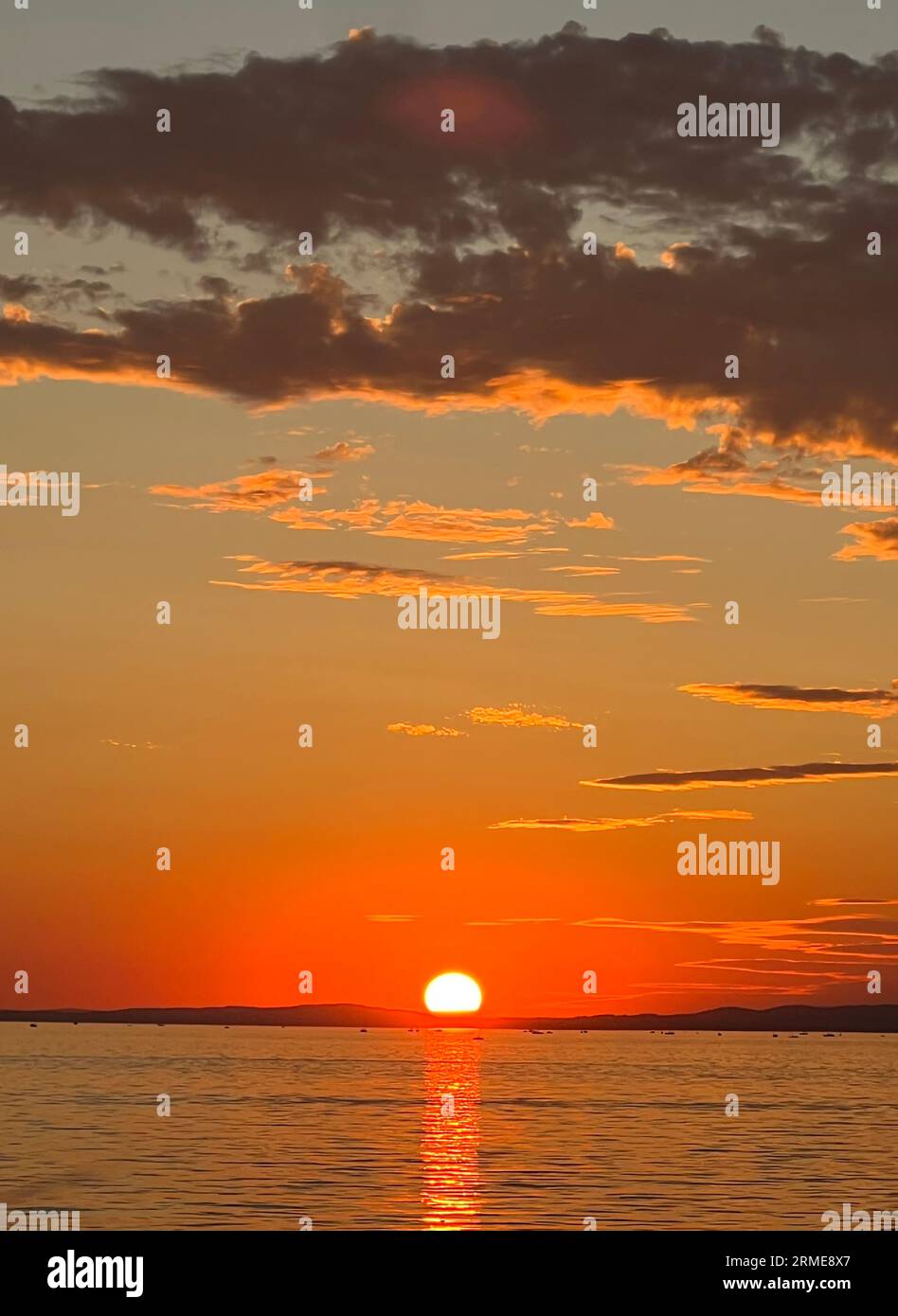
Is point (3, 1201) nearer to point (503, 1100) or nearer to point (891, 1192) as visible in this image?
point (891, 1192)

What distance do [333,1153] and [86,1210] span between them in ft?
114

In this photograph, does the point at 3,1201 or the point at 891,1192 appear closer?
the point at 3,1201

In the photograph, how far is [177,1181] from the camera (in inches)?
3521

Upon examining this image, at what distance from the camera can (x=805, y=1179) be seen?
95.3 metres

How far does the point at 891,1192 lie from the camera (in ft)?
297
